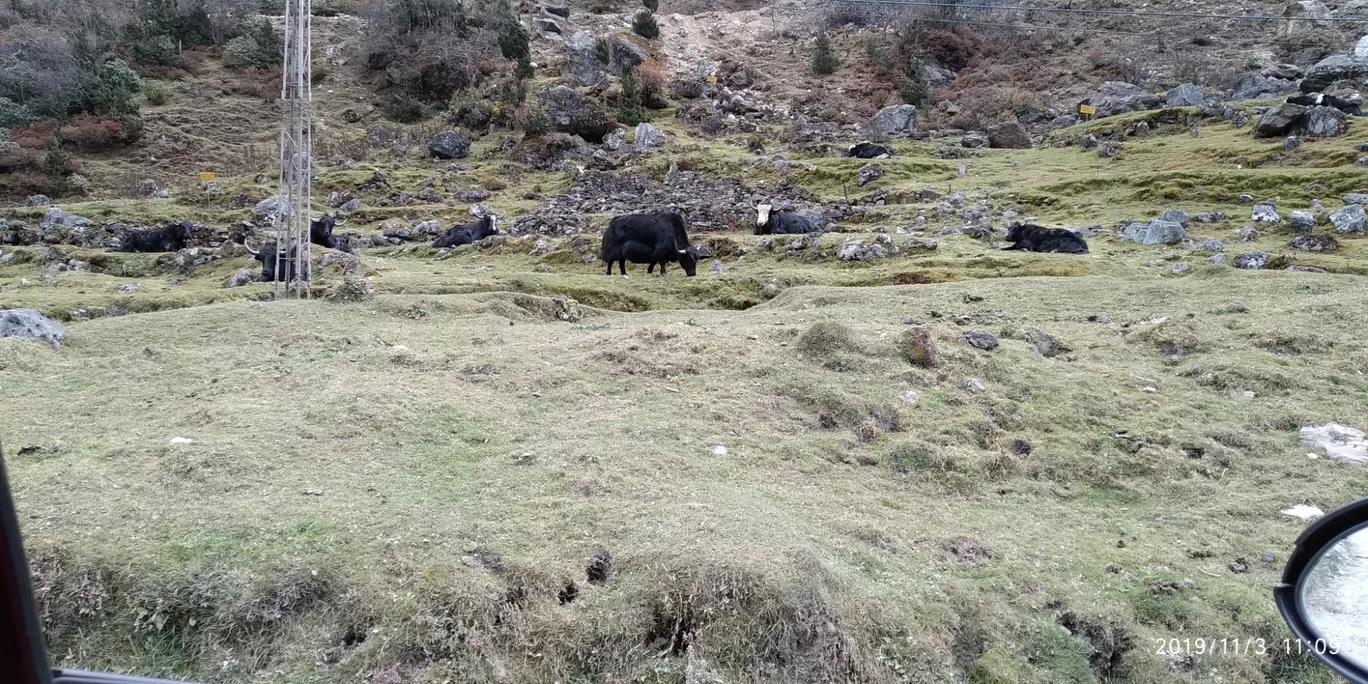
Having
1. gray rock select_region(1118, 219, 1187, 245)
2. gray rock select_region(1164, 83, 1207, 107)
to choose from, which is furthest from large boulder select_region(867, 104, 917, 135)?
gray rock select_region(1118, 219, 1187, 245)

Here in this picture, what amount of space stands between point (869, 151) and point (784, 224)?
28.1ft

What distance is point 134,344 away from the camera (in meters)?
7.49

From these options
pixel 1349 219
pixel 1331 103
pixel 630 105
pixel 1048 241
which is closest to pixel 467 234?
pixel 1048 241

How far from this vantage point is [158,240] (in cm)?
1655

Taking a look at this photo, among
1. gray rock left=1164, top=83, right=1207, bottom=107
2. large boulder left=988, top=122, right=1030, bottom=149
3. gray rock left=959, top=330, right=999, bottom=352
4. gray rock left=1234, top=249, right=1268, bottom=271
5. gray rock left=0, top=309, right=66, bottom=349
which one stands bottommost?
gray rock left=0, top=309, right=66, bottom=349

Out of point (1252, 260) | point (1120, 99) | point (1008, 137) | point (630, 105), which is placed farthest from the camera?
point (630, 105)

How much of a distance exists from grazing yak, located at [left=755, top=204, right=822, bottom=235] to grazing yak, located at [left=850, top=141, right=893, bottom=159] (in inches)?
302

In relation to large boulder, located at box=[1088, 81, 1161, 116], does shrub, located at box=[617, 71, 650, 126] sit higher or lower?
lower

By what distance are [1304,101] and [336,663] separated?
27295 mm

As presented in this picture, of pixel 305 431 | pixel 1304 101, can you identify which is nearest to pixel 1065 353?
pixel 305 431

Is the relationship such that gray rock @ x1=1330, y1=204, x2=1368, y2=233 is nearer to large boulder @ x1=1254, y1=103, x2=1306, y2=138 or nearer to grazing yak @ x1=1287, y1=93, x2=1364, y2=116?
large boulder @ x1=1254, y1=103, x2=1306, y2=138

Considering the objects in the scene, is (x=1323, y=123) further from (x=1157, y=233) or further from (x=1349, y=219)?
(x=1157, y=233)

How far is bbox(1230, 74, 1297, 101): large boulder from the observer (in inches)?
1080

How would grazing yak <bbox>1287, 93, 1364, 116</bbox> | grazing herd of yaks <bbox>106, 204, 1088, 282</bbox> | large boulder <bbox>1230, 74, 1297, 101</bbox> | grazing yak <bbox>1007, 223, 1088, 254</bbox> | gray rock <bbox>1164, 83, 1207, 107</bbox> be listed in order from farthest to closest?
large boulder <bbox>1230, 74, 1297, 101</bbox>
gray rock <bbox>1164, 83, 1207, 107</bbox>
grazing yak <bbox>1287, 93, 1364, 116</bbox>
grazing yak <bbox>1007, 223, 1088, 254</bbox>
grazing herd of yaks <bbox>106, 204, 1088, 282</bbox>
